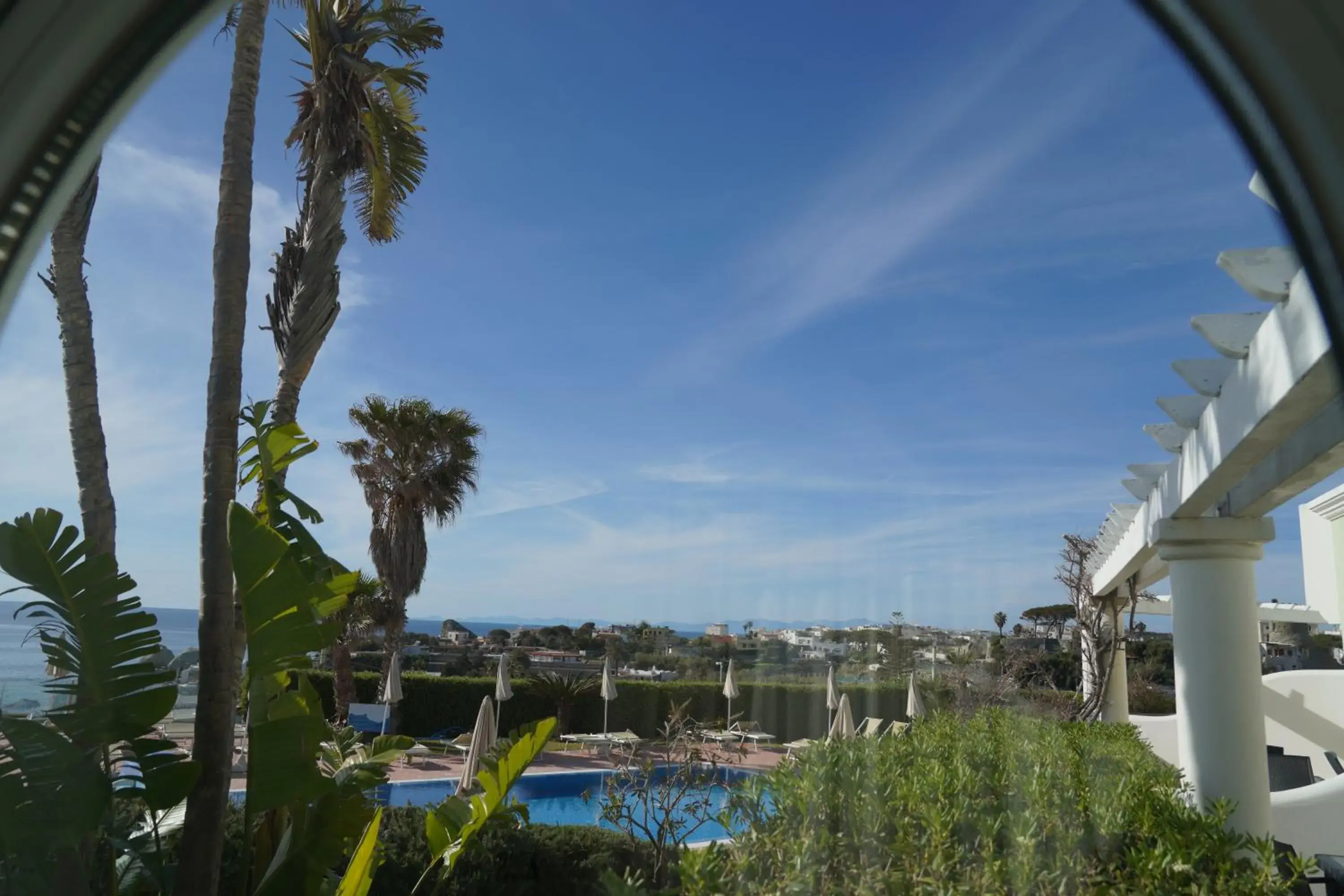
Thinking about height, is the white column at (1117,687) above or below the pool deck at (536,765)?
above

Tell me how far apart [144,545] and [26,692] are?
7.87ft

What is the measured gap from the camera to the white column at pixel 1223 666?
5711 millimetres

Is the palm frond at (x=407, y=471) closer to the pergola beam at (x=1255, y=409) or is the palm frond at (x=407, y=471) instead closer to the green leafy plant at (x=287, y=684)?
the green leafy plant at (x=287, y=684)

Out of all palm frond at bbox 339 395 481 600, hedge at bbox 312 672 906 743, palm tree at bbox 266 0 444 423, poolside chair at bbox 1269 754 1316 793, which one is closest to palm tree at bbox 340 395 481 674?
palm frond at bbox 339 395 481 600

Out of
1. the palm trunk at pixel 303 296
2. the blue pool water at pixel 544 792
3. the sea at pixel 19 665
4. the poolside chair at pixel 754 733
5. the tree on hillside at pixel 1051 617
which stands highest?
the palm trunk at pixel 303 296

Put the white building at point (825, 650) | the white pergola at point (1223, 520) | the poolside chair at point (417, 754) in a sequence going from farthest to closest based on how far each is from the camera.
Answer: the poolside chair at point (417, 754)
the white building at point (825, 650)
the white pergola at point (1223, 520)

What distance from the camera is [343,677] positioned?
16.7 metres

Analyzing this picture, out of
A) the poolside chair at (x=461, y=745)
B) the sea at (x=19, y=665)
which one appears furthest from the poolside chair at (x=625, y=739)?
the sea at (x=19, y=665)

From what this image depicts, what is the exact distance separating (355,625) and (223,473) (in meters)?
13.4

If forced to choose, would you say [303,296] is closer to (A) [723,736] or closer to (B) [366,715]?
(A) [723,736]

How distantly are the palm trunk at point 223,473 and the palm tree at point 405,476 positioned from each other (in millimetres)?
11764

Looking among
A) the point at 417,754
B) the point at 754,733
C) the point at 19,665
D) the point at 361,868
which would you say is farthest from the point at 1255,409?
the point at 417,754

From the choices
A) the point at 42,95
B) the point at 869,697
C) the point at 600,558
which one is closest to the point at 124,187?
the point at 42,95

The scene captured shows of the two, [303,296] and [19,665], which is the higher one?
[303,296]
